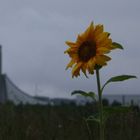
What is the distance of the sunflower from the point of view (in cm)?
213

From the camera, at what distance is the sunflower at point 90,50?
2.13m

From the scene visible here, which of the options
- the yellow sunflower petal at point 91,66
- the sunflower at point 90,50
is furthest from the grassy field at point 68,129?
the yellow sunflower petal at point 91,66

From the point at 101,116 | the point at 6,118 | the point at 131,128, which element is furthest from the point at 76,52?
the point at 6,118

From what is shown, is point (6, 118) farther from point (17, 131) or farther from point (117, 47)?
point (117, 47)

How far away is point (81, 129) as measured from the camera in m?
4.91

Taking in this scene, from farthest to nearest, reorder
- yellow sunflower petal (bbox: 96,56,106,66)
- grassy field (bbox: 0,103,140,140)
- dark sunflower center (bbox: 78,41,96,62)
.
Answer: grassy field (bbox: 0,103,140,140) → dark sunflower center (bbox: 78,41,96,62) → yellow sunflower petal (bbox: 96,56,106,66)

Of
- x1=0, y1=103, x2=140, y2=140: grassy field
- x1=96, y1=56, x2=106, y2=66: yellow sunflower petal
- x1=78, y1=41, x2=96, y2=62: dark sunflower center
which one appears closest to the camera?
x1=96, y1=56, x2=106, y2=66: yellow sunflower petal

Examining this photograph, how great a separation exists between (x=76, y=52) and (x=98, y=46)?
0.11m

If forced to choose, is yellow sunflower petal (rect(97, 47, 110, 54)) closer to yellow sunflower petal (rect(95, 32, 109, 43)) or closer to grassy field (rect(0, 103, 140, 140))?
yellow sunflower petal (rect(95, 32, 109, 43))

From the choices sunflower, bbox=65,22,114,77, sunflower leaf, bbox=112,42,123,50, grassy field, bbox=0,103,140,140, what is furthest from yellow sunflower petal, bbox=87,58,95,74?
grassy field, bbox=0,103,140,140

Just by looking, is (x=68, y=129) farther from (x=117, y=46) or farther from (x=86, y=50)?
(x=117, y=46)

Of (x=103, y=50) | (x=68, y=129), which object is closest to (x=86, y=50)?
(x=103, y=50)

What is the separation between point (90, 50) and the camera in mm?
2248

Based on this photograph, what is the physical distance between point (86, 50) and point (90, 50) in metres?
0.02
